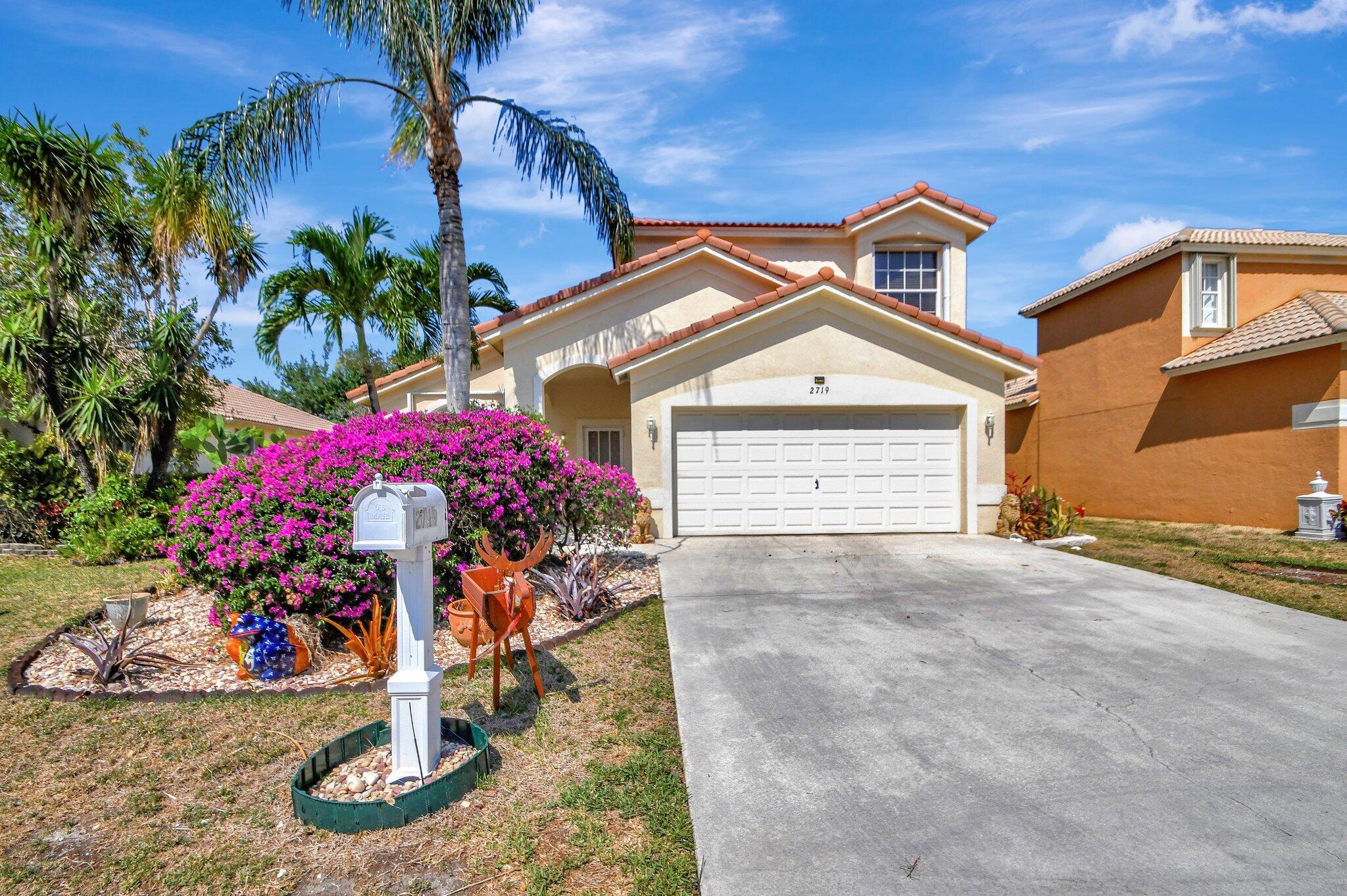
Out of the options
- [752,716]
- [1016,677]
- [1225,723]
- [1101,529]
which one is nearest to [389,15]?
[752,716]

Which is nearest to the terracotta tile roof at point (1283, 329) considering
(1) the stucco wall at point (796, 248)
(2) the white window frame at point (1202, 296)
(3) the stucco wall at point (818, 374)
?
(2) the white window frame at point (1202, 296)

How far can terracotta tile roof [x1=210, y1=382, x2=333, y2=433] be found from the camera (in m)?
25.3

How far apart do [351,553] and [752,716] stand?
3.53 meters

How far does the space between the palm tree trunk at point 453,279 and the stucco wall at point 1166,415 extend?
14.3 m

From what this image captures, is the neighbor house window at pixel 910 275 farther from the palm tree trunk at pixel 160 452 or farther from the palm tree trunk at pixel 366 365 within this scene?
the palm tree trunk at pixel 160 452

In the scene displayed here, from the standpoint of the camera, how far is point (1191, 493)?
15.1 m

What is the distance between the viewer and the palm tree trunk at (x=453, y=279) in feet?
34.9

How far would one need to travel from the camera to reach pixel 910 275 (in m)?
16.5

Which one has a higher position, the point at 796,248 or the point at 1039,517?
the point at 796,248

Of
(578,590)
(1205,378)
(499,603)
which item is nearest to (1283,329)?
(1205,378)

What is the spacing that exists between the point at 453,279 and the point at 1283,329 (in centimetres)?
1488

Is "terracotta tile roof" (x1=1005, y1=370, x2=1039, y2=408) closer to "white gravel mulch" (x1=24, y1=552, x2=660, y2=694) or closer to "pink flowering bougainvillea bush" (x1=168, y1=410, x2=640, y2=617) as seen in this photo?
"pink flowering bougainvillea bush" (x1=168, y1=410, x2=640, y2=617)

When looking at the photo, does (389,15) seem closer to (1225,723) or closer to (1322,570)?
(1225,723)

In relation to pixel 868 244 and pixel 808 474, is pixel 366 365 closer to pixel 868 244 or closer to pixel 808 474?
pixel 808 474
